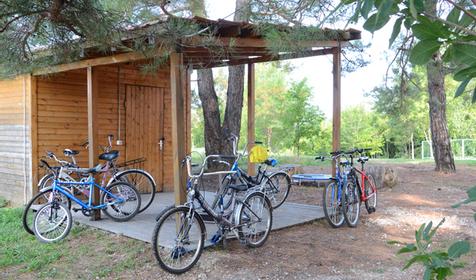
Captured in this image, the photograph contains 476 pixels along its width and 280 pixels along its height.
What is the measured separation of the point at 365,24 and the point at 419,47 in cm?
12

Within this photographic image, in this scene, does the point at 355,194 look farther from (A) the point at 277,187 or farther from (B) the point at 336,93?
(B) the point at 336,93

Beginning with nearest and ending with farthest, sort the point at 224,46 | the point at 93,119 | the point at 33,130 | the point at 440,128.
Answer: the point at 224,46 → the point at 93,119 → the point at 33,130 → the point at 440,128

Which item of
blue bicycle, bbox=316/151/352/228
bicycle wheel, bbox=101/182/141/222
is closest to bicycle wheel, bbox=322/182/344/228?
blue bicycle, bbox=316/151/352/228

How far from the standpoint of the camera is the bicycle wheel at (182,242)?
13.7 feet

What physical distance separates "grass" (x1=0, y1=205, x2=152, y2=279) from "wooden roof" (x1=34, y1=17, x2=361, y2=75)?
220 cm

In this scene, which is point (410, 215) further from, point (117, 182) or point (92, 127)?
point (92, 127)

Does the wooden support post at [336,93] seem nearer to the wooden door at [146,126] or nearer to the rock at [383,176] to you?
the rock at [383,176]

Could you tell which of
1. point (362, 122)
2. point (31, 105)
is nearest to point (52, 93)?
point (31, 105)

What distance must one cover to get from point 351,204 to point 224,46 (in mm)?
2780

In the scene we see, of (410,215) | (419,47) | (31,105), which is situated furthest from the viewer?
(31,105)

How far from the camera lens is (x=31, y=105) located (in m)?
7.21

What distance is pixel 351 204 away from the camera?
19.9 feet

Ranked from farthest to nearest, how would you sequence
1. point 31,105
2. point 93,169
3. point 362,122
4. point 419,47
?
point 362,122 < point 31,105 < point 93,169 < point 419,47

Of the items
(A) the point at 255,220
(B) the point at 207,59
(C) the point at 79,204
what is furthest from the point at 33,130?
(A) the point at 255,220
